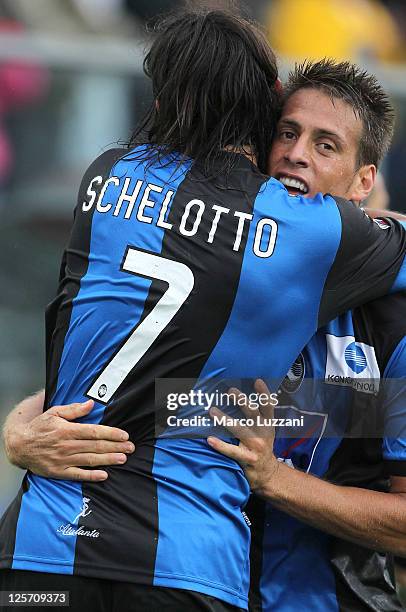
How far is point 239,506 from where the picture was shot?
321cm

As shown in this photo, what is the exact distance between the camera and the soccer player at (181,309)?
304cm

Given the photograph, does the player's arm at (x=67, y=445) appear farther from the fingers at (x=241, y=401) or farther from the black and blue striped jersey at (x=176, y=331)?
the fingers at (x=241, y=401)

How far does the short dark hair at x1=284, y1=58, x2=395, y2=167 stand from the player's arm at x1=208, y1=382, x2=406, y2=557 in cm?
108

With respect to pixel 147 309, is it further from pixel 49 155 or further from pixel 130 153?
pixel 49 155

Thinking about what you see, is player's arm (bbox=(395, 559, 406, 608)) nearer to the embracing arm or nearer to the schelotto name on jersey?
the embracing arm

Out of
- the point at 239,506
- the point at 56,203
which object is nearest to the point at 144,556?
the point at 239,506

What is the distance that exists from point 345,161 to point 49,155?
3.53 meters

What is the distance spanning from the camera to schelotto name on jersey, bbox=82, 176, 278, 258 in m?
3.22

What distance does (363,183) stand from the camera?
152 inches

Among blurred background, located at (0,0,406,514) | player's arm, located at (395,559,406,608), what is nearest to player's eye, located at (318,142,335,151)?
Result: player's arm, located at (395,559,406,608)

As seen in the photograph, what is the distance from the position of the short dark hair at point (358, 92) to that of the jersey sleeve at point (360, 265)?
0.49m

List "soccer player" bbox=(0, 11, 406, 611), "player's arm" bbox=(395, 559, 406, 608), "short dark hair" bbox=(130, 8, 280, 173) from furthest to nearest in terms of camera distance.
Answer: "player's arm" bbox=(395, 559, 406, 608) → "short dark hair" bbox=(130, 8, 280, 173) → "soccer player" bbox=(0, 11, 406, 611)

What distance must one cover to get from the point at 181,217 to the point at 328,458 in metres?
0.95

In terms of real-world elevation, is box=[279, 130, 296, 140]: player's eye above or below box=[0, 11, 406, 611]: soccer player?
above
